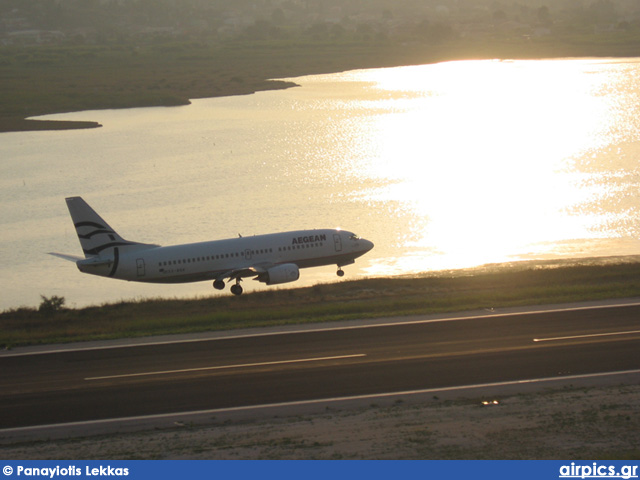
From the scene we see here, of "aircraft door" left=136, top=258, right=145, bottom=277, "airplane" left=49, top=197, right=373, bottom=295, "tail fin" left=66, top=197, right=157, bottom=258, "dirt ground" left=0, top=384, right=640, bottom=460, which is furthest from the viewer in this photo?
"aircraft door" left=136, top=258, right=145, bottom=277

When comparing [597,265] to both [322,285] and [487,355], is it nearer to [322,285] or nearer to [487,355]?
[322,285]

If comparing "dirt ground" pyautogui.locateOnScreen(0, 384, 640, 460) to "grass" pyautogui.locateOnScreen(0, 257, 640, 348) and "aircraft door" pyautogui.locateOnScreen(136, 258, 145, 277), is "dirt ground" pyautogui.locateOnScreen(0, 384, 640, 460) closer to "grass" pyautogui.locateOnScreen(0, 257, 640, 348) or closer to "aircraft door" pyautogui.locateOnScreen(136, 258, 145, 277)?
"grass" pyautogui.locateOnScreen(0, 257, 640, 348)

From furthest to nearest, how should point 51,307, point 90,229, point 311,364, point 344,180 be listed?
point 344,180 → point 90,229 → point 51,307 → point 311,364

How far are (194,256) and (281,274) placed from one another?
637 cm

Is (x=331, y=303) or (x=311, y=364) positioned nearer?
(x=311, y=364)

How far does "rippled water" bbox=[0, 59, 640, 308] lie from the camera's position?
265ft

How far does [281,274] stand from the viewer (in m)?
63.4

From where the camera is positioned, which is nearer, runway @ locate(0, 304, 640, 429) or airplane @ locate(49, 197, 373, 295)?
runway @ locate(0, 304, 640, 429)

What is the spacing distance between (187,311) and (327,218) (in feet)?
126

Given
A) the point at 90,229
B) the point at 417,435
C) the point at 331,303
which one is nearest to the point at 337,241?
the point at 331,303


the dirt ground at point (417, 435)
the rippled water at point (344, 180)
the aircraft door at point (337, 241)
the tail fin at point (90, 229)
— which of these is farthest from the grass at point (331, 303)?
the dirt ground at point (417, 435)

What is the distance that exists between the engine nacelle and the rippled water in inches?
305

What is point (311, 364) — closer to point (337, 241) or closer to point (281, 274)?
point (281, 274)

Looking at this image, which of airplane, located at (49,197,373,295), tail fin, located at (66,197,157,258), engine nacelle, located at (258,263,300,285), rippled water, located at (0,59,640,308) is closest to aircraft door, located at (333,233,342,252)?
→ airplane, located at (49,197,373,295)
